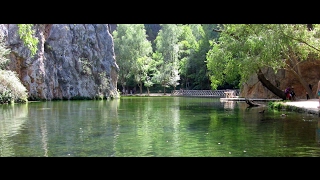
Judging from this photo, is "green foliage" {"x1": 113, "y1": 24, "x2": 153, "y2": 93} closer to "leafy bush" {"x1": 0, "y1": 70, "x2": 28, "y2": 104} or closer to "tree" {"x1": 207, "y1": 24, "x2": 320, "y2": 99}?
"leafy bush" {"x1": 0, "y1": 70, "x2": 28, "y2": 104}

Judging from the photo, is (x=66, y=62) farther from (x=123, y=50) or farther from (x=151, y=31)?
(x=151, y=31)

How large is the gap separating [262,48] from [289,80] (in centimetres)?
1107

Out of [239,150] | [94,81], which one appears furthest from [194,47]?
[239,150]

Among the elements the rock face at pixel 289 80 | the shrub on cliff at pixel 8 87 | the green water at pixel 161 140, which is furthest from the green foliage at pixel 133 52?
the green water at pixel 161 140

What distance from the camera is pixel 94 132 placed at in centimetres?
1455

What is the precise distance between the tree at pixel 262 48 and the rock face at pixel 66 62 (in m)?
21.9

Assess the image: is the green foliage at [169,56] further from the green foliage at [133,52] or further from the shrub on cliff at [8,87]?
the shrub on cliff at [8,87]

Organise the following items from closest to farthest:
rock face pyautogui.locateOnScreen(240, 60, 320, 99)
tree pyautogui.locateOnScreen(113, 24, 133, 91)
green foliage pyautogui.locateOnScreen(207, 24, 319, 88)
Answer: green foliage pyautogui.locateOnScreen(207, 24, 319, 88) < rock face pyautogui.locateOnScreen(240, 60, 320, 99) < tree pyautogui.locateOnScreen(113, 24, 133, 91)

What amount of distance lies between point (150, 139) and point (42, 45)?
3800cm

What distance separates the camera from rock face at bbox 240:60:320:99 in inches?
1342

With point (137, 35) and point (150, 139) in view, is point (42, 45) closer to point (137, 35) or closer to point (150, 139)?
point (137, 35)

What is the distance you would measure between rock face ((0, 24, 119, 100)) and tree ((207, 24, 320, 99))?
21.9 meters

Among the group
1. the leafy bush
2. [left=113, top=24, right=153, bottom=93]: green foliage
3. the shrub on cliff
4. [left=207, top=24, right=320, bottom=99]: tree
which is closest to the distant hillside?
[left=113, top=24, right=153, bottom=93]: green foliage

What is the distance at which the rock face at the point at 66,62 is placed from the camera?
44925mm
